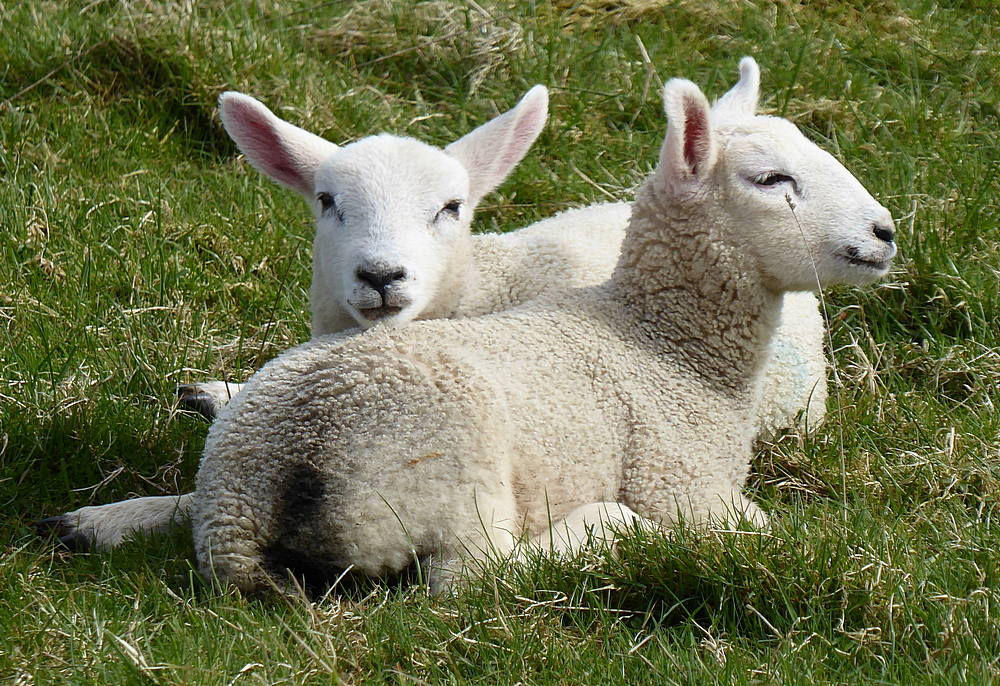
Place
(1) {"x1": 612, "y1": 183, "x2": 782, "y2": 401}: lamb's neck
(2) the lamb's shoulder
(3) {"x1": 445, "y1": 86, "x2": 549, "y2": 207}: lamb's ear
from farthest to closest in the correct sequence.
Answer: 1. (3) {"x1": 445, "y1": 86, "x2": 549, "y2": 207}: lamb's ear
2. (2) the lamb's shoulder
3. (1) {"x1": 612, "y1": 183, "x2": 782, "y2": 401}: lamb's neck

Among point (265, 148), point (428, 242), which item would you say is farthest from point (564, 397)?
point (265, 148)

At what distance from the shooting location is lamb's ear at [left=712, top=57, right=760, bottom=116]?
5.07 meters

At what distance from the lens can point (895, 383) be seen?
5.53m

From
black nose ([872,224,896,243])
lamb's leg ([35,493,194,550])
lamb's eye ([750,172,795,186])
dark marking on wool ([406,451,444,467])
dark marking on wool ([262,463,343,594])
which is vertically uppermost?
lamb's eye ([750,172,795,186])

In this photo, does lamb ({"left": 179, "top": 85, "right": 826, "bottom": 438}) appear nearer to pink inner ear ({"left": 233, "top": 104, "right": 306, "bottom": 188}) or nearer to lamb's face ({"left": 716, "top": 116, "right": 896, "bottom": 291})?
pink inner ear ({"left": 233, "top": 104, "right": 306, "bottom": 188})

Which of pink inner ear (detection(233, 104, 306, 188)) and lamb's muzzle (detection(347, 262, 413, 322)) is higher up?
pink inner ear (detection(233, 104, 306, 188))

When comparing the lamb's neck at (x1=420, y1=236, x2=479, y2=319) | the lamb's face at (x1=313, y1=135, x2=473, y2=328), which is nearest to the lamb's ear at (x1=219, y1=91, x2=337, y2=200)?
the lamb's face at (x1=313, y1=135, x2=473, y2=328)

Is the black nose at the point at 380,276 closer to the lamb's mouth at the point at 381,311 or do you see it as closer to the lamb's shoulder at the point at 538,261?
the lamb's mouth at the point at 381,311

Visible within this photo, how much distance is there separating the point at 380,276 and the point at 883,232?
1.65 metres

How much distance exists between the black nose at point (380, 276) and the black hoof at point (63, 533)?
1208 mm

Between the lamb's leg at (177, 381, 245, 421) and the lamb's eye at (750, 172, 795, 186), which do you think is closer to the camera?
the lamb's eye at (750, 172, 795, 186)

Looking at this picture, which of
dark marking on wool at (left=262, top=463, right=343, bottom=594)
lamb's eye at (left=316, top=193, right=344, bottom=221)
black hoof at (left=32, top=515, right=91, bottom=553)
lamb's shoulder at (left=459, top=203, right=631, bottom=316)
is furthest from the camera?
lamb's shoulder at (left=459, top=203, right=631, bottom=316)

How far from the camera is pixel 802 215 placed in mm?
4531

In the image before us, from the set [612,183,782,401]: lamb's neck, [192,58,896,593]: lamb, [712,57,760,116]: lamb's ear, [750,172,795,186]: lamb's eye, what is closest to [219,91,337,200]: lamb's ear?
[192,58,896,593]: lamb
